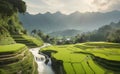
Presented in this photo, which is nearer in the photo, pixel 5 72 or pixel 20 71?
pixel 5 72

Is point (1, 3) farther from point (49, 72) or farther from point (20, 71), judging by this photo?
point (20, 71)

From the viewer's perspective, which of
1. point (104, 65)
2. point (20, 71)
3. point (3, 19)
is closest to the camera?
point (20, 71)

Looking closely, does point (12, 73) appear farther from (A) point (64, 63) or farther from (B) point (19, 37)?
(B) point (19, 37)

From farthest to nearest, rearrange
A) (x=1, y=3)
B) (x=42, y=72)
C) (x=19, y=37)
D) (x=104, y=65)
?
(x=19, y=37) < (x=1, y=3) < (x=42, y=72) < (x=104, y=65)

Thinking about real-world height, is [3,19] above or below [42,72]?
above

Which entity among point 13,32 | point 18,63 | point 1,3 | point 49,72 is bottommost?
point 49,72

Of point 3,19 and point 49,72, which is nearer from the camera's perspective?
point 49,72

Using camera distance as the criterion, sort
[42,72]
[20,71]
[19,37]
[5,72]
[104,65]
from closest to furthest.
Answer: [5,72]
[20,71]
[104,65]
[42,72]
[19,37]

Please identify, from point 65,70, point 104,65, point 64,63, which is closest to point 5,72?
point 65,70

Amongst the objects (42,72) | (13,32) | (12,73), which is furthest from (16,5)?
(12,73)
